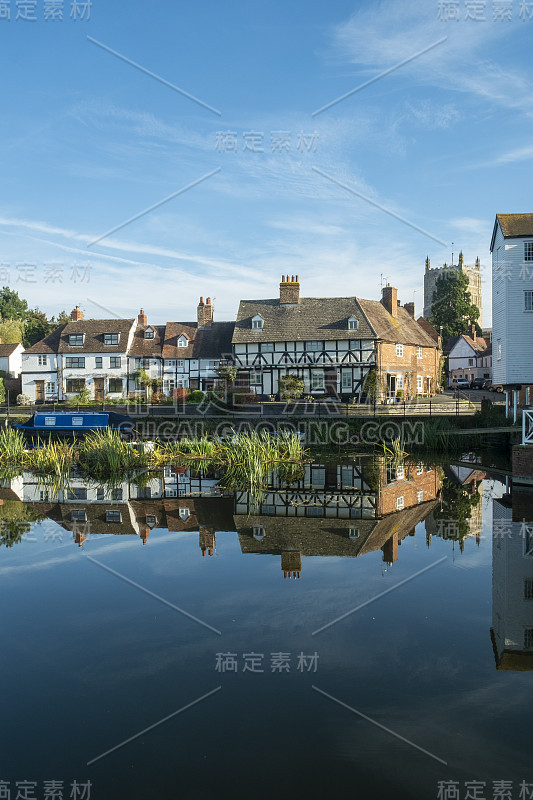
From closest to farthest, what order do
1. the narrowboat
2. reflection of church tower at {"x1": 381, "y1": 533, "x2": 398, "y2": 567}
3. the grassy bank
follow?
reflection of church tower at {"x1": 381, "y1": 533, "x2": 398, "y2": 567} → the grassy bank → the narrowboat

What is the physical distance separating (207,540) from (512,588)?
6055mm

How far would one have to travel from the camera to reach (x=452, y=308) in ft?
253

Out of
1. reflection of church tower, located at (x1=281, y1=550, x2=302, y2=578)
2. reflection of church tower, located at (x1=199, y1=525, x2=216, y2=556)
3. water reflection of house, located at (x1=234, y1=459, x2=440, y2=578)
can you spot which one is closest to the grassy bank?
water reflection of house, located at (x1=234, y1=459, x2=440, y2=578)

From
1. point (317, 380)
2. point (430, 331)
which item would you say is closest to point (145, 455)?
point (317, 380)

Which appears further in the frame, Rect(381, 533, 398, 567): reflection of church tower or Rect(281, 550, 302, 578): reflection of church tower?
Rect(381, 533, 398, 567): reflection of church tower

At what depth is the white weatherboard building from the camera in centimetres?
2562

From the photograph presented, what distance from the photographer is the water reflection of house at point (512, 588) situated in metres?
7.07

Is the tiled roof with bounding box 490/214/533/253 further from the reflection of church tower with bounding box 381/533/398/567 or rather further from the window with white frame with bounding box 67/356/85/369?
the window with white frame with bounding box 67/356/85/369

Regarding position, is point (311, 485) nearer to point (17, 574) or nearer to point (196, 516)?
point (196, 516)

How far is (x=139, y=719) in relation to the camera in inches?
226

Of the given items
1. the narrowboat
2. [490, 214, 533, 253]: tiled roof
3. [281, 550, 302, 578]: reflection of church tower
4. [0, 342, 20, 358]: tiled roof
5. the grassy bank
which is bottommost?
[281, 550, 302, 578]: reflection of church tower

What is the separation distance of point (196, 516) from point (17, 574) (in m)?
5.10

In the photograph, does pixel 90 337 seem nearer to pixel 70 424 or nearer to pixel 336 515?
pixel 70 424

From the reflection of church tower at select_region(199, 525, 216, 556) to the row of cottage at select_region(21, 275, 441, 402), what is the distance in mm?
30615
